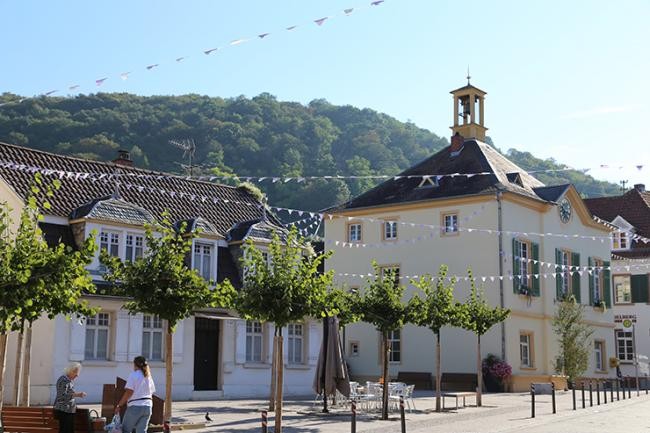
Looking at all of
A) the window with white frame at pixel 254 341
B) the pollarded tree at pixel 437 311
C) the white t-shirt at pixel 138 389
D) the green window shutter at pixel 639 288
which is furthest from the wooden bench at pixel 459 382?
the white t-shirt at pixel 138 389

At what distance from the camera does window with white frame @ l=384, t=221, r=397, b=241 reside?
4094 centimetres

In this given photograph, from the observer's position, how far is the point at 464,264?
38344mm

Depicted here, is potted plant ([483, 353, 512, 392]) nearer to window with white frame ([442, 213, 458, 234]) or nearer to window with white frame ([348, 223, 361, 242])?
window with white frame ([442, 213, 458, 234])

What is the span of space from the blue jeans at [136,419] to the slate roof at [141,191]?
1410 cm

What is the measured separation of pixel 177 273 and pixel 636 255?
1644 inches

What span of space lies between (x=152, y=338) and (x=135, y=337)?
82cm

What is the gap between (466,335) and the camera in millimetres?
37281

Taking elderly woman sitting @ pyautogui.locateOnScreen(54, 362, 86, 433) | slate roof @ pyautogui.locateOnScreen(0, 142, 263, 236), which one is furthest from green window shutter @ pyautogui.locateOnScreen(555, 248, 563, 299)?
elderly woman sitting @ pyautogui.locateOnScreen(54, 362, 86, 433)

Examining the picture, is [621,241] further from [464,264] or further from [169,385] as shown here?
[169,385]

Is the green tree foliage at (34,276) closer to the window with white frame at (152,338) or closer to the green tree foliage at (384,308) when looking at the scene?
the green tree foliage at (384,308)

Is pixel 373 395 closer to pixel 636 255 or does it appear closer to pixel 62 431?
pixel 62 431

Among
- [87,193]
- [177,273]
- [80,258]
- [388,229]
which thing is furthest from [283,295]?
[388,229]

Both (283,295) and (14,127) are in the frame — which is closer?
(283,295)

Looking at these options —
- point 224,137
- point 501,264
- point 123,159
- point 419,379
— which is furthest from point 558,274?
point 224,137
